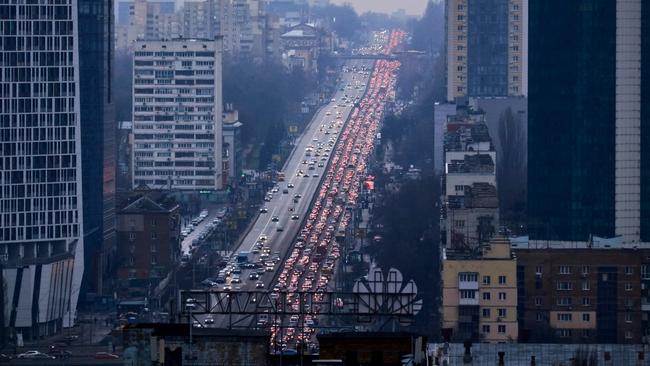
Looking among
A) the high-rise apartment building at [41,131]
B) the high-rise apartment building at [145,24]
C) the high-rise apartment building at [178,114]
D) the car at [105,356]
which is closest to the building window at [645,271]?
the car at [105,356]

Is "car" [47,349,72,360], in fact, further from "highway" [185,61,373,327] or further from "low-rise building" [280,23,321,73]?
"low-rise building" [280,23,321,73]

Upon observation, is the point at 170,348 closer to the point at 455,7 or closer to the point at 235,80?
the point at 455,7

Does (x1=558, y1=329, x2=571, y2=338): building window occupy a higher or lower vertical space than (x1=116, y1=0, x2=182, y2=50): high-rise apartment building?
lower

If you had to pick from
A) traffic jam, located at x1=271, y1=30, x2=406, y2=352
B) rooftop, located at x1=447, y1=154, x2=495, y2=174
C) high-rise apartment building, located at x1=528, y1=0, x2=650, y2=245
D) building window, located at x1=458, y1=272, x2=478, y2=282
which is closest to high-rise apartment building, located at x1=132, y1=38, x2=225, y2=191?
traffic jam, located at x1=271, y1=30, x2=406, y2=352

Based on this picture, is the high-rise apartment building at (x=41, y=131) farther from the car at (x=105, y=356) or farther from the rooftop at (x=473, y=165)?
the rooftop at (x=473, y=165)

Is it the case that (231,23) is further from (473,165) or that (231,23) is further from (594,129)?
(594,129)

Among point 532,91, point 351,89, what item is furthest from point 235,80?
point 532,91

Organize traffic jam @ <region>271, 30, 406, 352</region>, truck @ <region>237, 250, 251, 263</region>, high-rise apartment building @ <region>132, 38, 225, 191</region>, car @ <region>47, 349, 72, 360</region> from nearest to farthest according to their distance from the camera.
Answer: car @ <region>47, 349, 72, 360</region> → traffic jam @ <region>271, 30, 406, 352</region> → truck @ <region>237, 250, 251, 263</region> → high-rise apartment building @ <region>132, 38, 225, 191</region>
